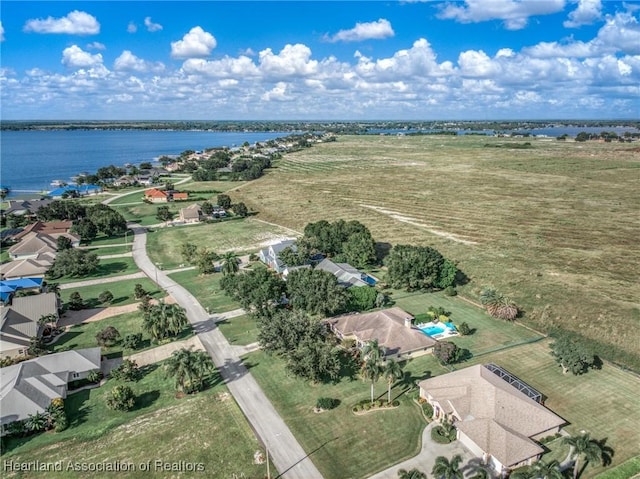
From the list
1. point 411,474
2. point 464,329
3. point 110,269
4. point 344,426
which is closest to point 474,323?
point 464,329

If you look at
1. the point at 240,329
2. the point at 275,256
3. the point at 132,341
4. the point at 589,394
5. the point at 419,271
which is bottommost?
the point at 240,329

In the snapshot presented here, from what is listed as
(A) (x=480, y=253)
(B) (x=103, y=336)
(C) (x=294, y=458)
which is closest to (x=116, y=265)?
(B) (x=103, y=336)

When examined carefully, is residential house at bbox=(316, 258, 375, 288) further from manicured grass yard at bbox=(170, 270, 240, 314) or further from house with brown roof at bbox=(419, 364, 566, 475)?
house with brown roof at bbox=(419, 364, 566, 475)

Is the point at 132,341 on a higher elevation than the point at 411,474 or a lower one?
lower

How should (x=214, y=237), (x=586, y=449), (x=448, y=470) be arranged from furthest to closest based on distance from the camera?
(x=214, y=237) → (x=586, y=449) → (x=448, y=470)

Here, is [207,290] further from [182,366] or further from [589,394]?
[589,394]

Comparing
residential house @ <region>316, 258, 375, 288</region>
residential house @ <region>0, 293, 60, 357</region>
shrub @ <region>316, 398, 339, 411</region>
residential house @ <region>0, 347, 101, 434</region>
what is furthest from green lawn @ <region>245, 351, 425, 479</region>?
residential house @ <region>0, 293, 60, 357</region>

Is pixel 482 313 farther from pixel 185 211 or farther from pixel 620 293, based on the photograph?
pixel 185 211

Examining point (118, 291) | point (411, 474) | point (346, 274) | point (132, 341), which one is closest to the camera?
point (411, 474)
